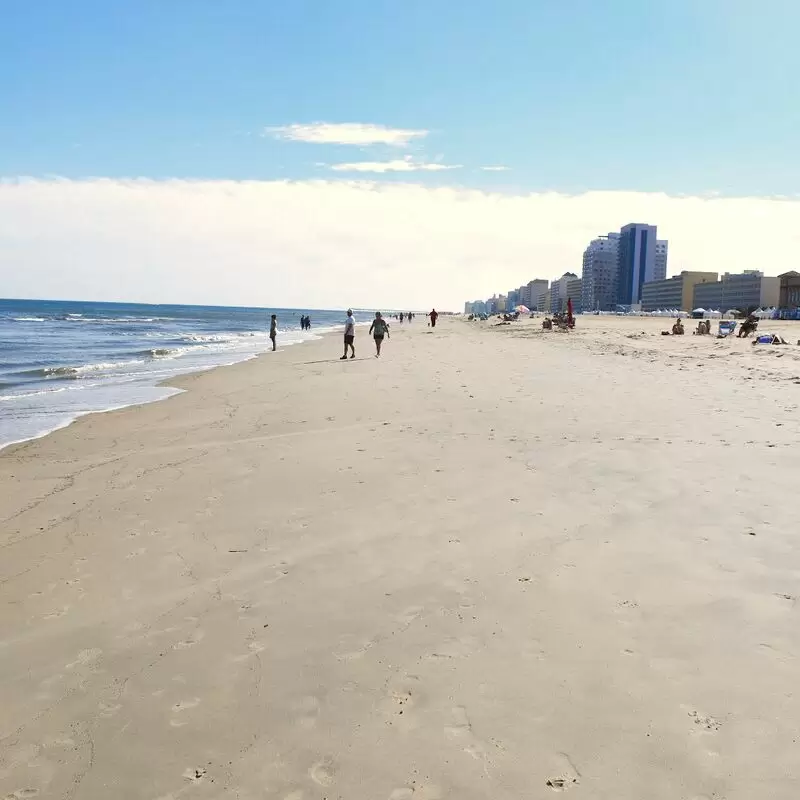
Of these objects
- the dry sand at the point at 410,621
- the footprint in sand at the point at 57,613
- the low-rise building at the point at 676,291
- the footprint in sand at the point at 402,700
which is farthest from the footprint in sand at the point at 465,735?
the low-rise building at the point at 676,291

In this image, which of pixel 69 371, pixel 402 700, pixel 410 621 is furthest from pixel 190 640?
pixel 69 371

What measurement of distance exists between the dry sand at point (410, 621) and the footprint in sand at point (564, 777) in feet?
0.04

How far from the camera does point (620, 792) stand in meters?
2.49

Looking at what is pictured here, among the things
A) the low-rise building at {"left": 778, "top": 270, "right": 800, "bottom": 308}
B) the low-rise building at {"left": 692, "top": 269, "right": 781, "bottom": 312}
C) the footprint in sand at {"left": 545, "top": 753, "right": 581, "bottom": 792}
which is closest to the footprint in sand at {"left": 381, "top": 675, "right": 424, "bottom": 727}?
the footprint in sand at {"left": 545, "top": 753, "right": 581, "bottom": 792}

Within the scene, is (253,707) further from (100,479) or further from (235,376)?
(235,376)

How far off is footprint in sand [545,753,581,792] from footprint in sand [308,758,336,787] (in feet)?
2.86

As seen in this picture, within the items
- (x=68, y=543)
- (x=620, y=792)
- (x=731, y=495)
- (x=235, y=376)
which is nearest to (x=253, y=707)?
(x=620, y=792)

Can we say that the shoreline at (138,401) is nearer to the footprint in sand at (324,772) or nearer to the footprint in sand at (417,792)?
the footprint in sand at (324,772)

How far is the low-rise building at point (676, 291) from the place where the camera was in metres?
173

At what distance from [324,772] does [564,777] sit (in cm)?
98

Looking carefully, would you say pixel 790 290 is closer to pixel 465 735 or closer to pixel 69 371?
→ pixel 69 371

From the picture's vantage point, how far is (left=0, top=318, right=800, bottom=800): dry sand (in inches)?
106

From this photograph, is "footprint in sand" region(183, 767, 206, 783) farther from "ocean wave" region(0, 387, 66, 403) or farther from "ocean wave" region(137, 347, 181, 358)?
"ocean wave" region(137, 347, 181, 358)

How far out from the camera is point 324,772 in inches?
105
